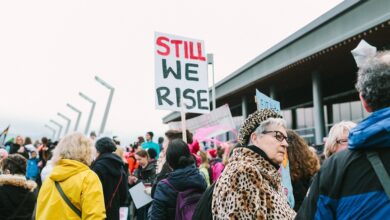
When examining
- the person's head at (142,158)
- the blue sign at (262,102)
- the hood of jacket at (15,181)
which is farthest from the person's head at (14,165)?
the blue sign at (262,102)

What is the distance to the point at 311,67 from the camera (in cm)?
1672

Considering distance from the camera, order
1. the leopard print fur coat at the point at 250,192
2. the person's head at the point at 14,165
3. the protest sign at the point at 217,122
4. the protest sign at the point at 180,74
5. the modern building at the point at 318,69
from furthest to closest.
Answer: the modern building at the point at 318,69, the protest sign at the point at 217,122, the protest sign at the point at 180,74, the person's head at the point at 14,165, the leopard print fur coat at the point at 250,192

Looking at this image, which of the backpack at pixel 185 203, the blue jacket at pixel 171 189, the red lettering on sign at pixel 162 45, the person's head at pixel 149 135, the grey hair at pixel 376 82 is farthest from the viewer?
the person's head at pixel 149 135

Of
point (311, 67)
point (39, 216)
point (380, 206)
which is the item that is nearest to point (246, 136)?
point (380, 206)

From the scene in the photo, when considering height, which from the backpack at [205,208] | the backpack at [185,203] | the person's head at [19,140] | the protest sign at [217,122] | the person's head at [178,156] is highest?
the protest sign at [217,122]

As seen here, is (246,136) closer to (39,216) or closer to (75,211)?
(75,211)

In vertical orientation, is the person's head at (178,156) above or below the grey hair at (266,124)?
below

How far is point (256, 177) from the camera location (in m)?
2.79

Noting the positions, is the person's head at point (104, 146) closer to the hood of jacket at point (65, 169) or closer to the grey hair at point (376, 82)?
the hood of jacket at point (65, 169)

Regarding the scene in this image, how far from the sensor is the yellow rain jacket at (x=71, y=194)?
4.04 meters

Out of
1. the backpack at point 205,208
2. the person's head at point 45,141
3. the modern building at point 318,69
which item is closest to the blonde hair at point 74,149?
the backpack at point 205,208

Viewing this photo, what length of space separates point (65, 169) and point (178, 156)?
43.3 inches

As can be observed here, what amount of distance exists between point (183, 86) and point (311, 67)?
38.6 feet

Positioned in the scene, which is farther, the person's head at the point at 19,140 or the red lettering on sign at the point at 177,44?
the person's head at the point at 19,140
